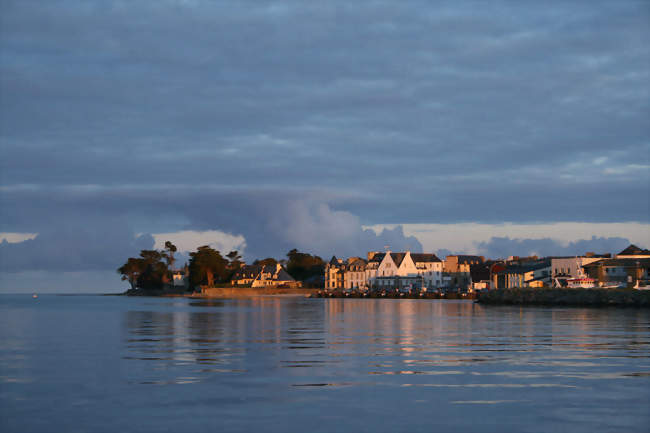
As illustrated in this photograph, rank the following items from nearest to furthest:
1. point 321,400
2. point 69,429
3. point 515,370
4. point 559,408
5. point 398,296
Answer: point 69,429 → point 559,408 → point 321,400 → point 515,370 → point 398,296

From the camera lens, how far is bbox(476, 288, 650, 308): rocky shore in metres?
79.4

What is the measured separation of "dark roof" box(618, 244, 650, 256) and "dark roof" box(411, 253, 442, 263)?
5974 centimetres

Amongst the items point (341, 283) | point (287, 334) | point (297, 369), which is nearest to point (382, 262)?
point (341, 283)

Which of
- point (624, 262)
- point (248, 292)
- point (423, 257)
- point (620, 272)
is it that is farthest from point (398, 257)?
point (620, 272)

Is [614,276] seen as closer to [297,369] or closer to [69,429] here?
[297,369]

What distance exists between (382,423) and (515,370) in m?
8.83

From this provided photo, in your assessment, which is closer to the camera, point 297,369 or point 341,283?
point 297,369

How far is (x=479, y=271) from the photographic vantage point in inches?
6388

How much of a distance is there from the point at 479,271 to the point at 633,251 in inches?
1781

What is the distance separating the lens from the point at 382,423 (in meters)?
14.5

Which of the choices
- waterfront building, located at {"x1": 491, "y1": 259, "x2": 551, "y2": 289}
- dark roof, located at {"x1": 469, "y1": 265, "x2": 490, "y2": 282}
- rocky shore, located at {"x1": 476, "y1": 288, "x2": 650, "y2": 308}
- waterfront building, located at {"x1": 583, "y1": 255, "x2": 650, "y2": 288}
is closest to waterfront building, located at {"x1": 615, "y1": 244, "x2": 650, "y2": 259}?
waterfront building, located at {"x1": 583, "y1": 255, "x2": 650, "y2": 288}

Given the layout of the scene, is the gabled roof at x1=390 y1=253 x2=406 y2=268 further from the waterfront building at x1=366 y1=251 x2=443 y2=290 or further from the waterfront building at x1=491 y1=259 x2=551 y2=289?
the waterfront building at x1=491 y1=259 x2=551 y2=289

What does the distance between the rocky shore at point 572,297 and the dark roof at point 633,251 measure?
29.0m

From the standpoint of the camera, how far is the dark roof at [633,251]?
117119mm
